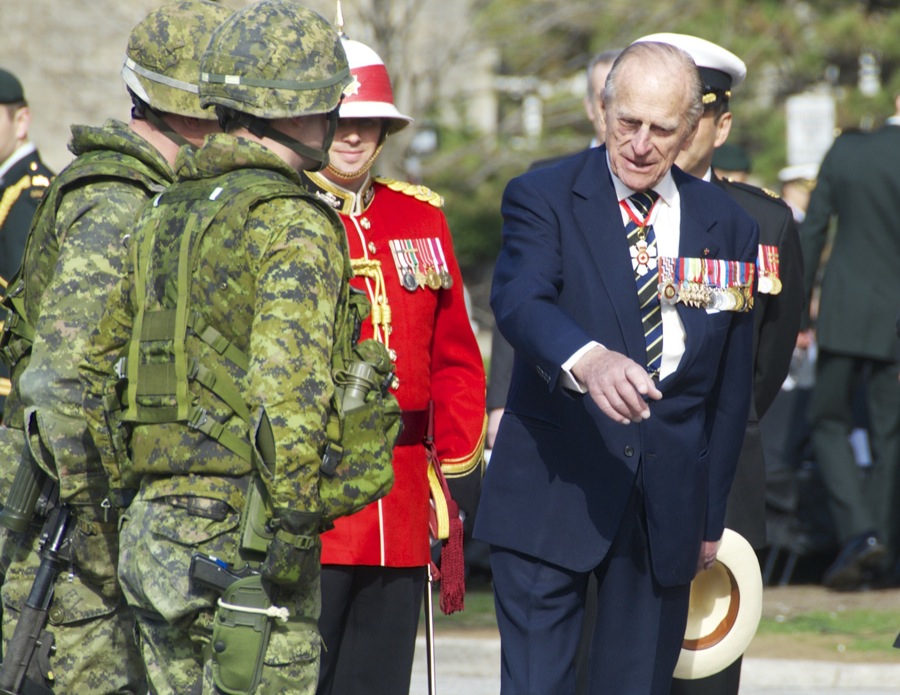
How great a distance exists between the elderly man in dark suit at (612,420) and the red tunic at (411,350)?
0.38m

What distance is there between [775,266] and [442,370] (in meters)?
1.18

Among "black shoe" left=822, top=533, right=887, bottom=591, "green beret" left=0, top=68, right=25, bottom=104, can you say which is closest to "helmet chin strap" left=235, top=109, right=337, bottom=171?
"green beret" left=0, top=68, right=25, bottom=104

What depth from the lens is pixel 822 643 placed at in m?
7.23

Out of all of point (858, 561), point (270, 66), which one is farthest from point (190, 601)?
point (858, 561)

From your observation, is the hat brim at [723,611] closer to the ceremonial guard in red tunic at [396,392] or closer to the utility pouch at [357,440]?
the ceremonial guard in red tunic at [396,392]

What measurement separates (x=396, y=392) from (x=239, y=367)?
1.23 meters

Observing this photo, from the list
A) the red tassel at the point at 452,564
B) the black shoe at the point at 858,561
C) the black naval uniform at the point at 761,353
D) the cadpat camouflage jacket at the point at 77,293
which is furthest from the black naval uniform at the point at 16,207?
the black shoe at the point at 858,561

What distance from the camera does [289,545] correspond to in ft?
10.4

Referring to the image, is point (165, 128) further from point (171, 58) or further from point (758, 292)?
point (758, 292)

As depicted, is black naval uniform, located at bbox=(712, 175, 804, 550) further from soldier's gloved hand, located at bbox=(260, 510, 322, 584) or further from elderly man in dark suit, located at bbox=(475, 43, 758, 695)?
soldier's gloved hand, located at bbox=(260, 510, 322, 584)

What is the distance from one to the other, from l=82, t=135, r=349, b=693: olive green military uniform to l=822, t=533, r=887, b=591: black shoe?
532cm

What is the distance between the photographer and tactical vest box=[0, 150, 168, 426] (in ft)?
13.1

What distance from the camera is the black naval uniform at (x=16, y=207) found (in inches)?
242

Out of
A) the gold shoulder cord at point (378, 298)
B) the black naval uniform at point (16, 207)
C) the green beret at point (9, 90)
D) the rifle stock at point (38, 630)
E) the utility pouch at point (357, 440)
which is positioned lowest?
the rifle stock at point (38, 630)
